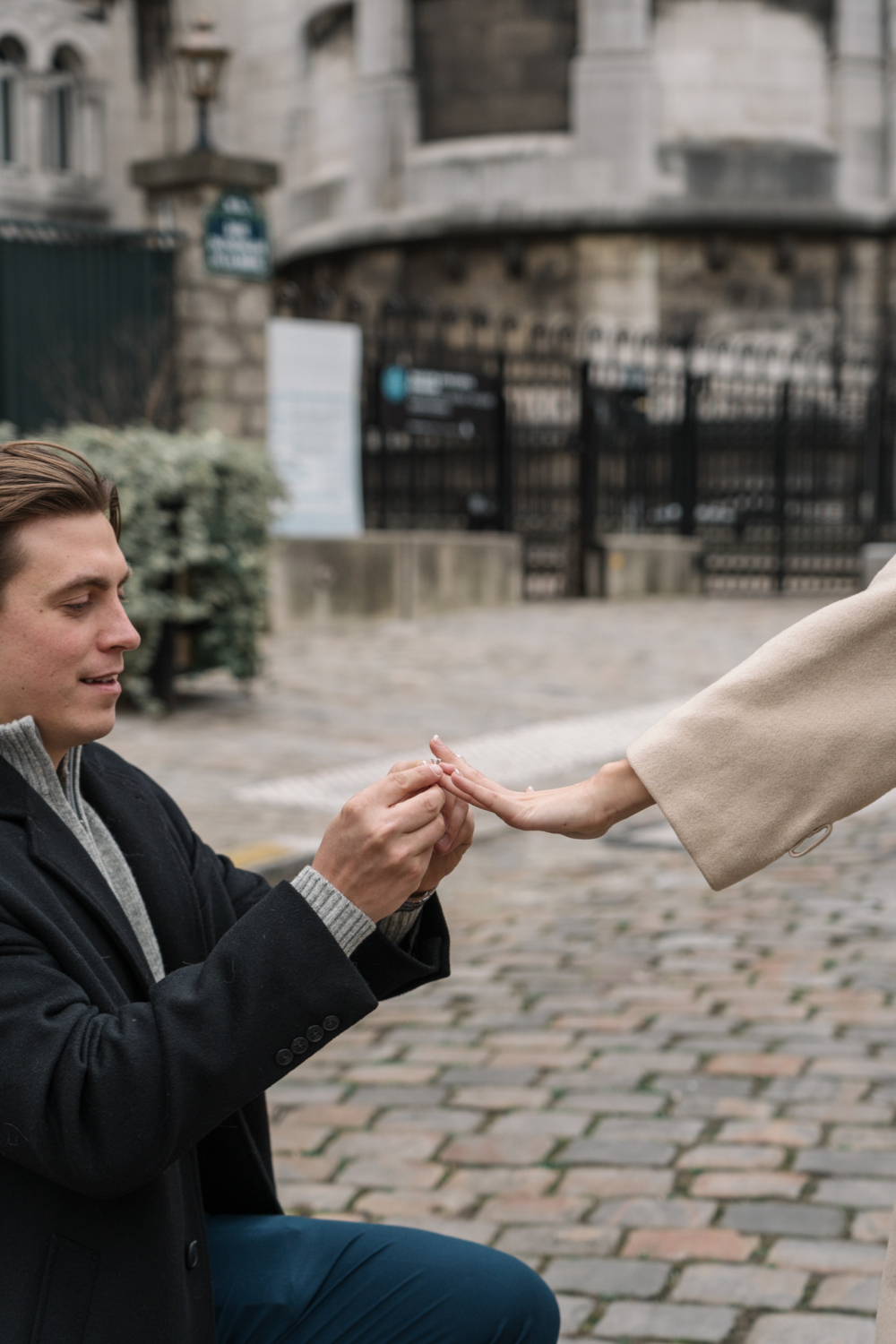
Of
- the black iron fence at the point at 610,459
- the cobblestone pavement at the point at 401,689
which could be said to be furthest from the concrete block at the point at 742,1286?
the black iron fence at the point at 610,459

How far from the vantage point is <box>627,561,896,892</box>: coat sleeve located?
6.31 ft

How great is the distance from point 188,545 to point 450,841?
23.2ft

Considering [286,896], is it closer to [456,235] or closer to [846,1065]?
[846,1065]

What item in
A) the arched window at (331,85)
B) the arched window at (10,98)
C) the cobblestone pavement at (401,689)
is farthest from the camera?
the arched window at (10,98)

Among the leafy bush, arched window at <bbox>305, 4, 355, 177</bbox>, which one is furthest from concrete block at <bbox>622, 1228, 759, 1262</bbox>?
arched window at <bbox>305, 4, 355, 177</bbox>

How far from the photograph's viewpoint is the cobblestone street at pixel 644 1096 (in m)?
3.13

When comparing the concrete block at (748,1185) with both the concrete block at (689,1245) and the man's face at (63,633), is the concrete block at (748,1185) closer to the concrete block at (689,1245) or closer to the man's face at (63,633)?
the concrete block at (689,1245)

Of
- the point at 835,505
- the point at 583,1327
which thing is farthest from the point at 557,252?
the point at 583,1327

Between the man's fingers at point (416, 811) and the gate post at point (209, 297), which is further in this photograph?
the gate post at point (209, 297)

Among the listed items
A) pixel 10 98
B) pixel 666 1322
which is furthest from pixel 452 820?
pixel 10 98

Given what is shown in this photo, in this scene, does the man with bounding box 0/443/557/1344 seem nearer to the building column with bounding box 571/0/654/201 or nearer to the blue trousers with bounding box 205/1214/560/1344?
the blue trousers with bounding box 205/1214/560/1344

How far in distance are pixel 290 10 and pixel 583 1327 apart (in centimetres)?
2924

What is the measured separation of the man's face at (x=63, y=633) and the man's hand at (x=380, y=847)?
32cm

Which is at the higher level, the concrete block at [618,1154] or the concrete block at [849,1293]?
the concrete block at [849,1293]
